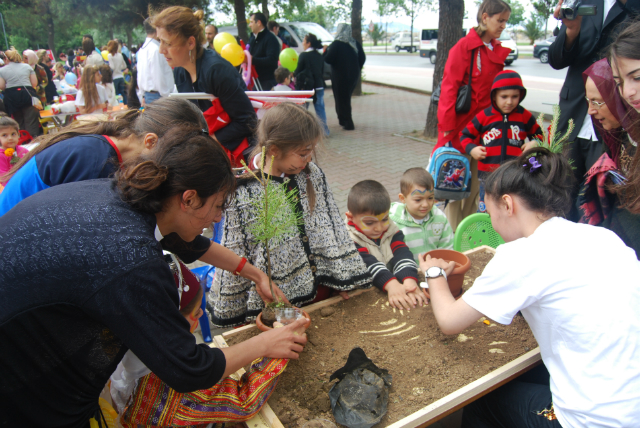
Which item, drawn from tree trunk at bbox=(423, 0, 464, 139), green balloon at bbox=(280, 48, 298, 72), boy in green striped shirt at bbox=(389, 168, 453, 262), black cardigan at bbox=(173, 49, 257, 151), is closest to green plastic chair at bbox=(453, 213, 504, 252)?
boy in green striped shirt at bbox=(389, 168, 453, 262)

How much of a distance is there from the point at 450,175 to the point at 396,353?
6.83 feet

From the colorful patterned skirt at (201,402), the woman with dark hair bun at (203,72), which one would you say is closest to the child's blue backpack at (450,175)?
the woman with dark hair bun at (203,72)

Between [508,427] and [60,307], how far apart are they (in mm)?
1726

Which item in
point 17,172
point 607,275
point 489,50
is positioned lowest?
point 607,275

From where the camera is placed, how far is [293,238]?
2104mm

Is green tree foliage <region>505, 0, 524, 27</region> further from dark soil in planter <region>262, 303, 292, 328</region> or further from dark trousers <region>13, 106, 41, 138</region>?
dark soil in planter <region>262, 303, 292, 328</region>

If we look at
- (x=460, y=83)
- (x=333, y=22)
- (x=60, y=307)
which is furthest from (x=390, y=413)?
(x=333, y=22)

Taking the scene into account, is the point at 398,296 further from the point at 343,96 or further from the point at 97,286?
Result: the point at 343,96

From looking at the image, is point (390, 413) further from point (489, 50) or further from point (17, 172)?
point (489, 50)

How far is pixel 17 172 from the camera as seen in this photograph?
1690mm

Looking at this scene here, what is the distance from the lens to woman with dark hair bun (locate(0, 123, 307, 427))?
1.08 metres

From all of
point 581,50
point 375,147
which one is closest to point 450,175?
point 581,50

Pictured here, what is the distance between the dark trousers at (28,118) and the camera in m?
7.25

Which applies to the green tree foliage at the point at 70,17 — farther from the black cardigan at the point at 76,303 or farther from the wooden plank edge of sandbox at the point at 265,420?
the wooden plank edge of sandbox at the point at 265,420
